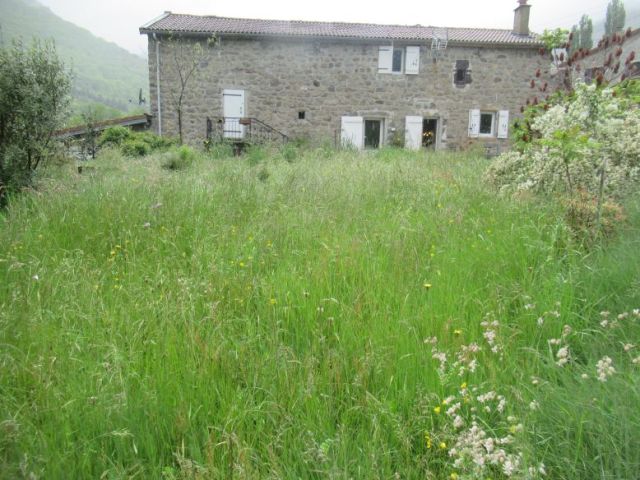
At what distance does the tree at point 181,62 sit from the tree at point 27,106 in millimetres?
11231

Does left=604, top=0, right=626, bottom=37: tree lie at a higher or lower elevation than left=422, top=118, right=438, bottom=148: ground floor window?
higher

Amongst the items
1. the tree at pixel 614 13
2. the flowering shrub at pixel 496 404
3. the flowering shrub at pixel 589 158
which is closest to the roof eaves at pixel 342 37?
the flowering shrub at pixel 589 158

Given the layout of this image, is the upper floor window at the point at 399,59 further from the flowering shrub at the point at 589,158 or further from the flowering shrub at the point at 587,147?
the flowering shrub at the point at 587,147

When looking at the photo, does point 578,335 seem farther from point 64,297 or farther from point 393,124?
point 393,124

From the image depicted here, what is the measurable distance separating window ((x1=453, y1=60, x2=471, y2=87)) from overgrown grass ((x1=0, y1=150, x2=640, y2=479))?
17295 millimetres

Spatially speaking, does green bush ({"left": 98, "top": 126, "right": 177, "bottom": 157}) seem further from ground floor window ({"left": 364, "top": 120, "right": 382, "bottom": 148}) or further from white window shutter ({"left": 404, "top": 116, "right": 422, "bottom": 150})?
white window shutter ({"left": 404, "top": 116, "right": 422, "bottom": 150})

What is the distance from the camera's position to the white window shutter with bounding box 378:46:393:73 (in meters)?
18.5

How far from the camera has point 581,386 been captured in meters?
1.51

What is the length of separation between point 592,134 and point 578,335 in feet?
6.39

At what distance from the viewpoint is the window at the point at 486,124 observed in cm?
1950

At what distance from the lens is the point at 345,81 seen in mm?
18547

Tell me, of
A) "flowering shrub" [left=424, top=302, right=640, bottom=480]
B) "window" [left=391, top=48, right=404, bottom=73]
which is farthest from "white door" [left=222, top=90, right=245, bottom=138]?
"flowering shrub" [left=424, top=302, right=640, bottom=480]

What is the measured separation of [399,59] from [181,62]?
31.0 ft

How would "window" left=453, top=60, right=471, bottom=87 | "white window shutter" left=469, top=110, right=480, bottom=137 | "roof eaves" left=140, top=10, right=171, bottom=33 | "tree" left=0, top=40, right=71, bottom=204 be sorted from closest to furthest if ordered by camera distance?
1. "tree" left=0, top=40, right=71, bottom=204
2. "roof eaves" left=140, top=10, right=171, bottom=33
3. "window" left=453, top=60, right=471, bottom=87
4. "white window shutter" left=469, top=110, right=480, bottom=137
